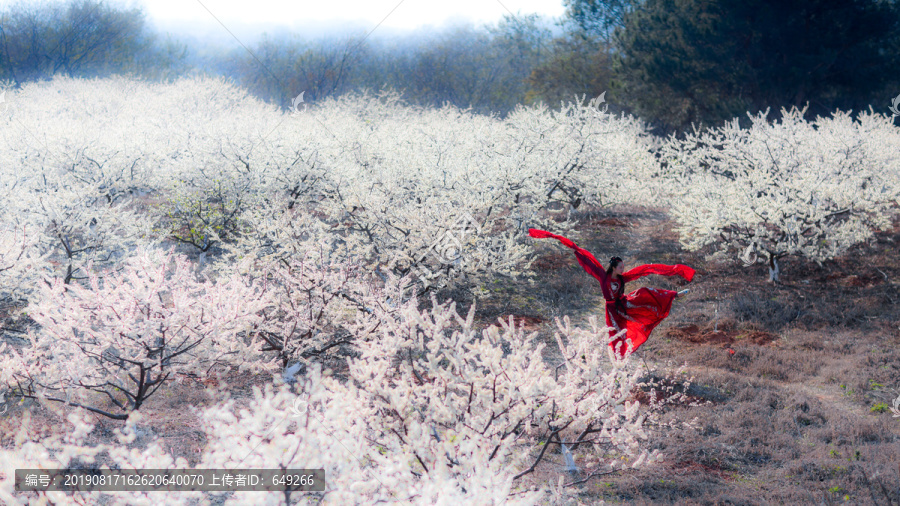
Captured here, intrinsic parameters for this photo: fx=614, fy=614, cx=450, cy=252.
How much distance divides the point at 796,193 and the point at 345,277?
12215mm

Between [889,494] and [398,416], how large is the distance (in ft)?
17.0

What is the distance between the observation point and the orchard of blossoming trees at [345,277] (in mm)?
5188

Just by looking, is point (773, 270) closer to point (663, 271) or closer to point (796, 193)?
point (796, 193)

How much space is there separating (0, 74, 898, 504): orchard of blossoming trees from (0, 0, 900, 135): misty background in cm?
444

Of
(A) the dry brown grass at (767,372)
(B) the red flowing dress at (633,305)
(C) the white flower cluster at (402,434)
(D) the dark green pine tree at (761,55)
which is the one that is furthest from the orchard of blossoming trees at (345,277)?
(D) the dark green pine tree at (761,55)

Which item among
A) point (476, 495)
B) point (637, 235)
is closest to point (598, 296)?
point (637, 235)

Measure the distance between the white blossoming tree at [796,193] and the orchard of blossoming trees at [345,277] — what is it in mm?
97

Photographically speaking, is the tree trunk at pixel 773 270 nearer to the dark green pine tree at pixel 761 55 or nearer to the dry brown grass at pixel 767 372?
the dry brown grass at pixel 767 372

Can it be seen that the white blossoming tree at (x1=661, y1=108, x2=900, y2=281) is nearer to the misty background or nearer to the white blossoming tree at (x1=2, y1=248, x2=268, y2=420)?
the misty background

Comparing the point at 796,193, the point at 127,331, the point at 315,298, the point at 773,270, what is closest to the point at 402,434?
the point at 127,331

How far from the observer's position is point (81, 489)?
16.8 feet

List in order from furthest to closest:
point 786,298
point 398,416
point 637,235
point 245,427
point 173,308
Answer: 1. point 637,235
2. point 786,298
3. point 173,308
4. point 398,416
5. point 245,427

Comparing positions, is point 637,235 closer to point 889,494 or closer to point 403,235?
point 403,235

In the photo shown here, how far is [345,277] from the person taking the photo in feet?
30.3
